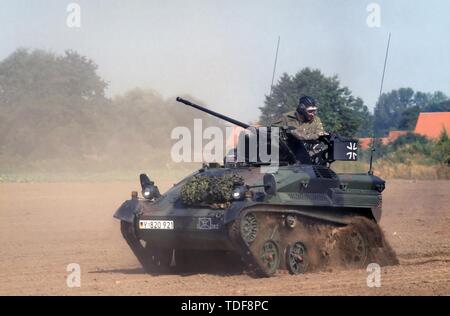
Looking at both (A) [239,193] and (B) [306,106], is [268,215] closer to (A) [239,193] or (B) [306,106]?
(A) [239,193]

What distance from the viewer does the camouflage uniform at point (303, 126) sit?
14523 millimetres

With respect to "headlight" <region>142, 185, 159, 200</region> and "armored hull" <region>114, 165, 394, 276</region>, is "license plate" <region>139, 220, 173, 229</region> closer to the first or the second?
"armored hull" <region>114, 165, 394, 276</region>

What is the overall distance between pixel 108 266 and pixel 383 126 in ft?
189

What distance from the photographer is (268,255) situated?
12.9m

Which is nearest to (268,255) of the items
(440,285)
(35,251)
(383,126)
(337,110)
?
(440,285)

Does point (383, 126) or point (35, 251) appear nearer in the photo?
point (35, 251)

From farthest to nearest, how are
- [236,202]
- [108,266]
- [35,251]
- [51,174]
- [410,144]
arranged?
[410,144], [51,174], [35,251], [108,266], [236,202]

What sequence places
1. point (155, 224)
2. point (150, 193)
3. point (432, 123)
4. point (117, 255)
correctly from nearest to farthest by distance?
point (155, 224), point (150, 193), point (117, 255), point (432, 123)

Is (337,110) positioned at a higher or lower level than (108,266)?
higher

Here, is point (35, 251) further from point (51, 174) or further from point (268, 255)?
point (51, 174)

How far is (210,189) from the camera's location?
1288 centimetres

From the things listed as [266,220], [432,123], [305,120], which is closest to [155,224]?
[266,220]

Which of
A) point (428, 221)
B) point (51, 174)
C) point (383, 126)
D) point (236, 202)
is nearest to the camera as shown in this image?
point (236, 202)

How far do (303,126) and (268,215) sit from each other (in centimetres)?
223
